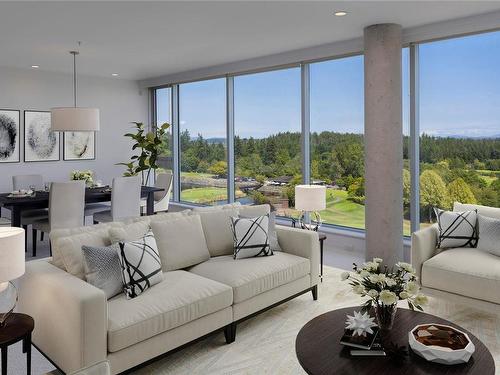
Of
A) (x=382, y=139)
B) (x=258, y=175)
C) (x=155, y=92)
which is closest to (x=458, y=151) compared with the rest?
(x=382, y=139)

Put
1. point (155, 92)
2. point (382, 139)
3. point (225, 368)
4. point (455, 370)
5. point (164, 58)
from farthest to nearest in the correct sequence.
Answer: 1. point (155, 92)
2. point (164, 58)
3. point (382, 139)
4. point (225, 368)
5. point (455, 370)

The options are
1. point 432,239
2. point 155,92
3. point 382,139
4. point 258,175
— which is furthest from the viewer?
point 155,92

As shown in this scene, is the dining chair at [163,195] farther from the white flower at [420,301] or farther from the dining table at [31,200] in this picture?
the white flower at [420,301]

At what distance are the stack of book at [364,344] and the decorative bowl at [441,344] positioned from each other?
0.53ft

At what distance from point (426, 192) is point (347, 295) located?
1792 mm

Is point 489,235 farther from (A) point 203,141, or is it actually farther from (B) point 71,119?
(A) point 203,141

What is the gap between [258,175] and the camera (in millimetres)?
6848

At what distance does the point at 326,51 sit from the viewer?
5.47 metres

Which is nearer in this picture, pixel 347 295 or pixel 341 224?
pixel 347 295

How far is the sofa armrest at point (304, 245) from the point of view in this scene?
374 centimetres

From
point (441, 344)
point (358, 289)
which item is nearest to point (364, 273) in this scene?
point (358, 289)

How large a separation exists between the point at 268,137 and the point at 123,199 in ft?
7.79

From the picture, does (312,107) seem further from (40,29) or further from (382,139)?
(40,29)

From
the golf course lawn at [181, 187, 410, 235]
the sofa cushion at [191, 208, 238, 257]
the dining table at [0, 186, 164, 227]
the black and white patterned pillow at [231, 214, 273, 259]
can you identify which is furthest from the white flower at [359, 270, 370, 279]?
the dining table at [0, 186, 164, 227]
